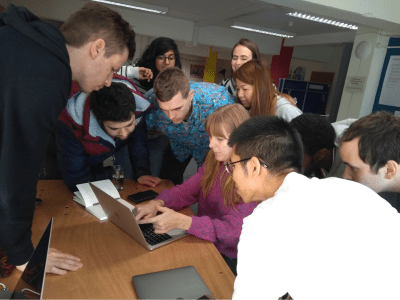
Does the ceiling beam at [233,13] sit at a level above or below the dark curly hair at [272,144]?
above

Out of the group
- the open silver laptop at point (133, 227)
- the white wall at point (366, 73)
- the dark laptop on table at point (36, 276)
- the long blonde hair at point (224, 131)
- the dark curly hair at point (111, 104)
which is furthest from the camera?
the white wall at point (366, 73)

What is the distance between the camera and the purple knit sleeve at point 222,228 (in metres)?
1.08

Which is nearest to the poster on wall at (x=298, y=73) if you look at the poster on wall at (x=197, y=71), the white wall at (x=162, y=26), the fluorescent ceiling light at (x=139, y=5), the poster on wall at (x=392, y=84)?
the white wall at (x=162, y=26)

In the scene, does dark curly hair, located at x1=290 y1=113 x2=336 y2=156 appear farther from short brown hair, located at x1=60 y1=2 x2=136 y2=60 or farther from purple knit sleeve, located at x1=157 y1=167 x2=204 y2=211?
short brown hair, located at x1=60 y1=2 x2=136 y2=60

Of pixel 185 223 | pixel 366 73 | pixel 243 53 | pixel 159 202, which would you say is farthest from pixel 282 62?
pixel 185 223

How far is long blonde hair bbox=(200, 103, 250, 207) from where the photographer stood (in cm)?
125

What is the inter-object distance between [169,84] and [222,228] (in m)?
0.87

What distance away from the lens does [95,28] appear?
0.88 metres

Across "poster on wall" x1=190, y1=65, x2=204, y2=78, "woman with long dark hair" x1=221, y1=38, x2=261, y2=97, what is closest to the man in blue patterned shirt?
"woman with long dark hair" x1=221, y1=38, x2=261, y2=97

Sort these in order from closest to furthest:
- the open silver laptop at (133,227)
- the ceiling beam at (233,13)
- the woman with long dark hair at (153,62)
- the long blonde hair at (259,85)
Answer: the open silver laptop at (133,227)
the long blonde hair at (259,85)
the woman with long dark hair at (153,62)
the ceiling beam at (233,13)

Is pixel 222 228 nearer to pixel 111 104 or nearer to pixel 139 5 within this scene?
pixel 111 104

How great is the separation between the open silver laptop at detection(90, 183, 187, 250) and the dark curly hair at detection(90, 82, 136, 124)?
0.49 metres

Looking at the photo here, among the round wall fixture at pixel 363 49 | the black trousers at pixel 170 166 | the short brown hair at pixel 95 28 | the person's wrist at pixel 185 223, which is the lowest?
the black trousers at pixel 170 166

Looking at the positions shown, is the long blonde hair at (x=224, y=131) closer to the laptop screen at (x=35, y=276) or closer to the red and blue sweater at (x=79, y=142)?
the red and blue sweater at (x=79, y=142)
